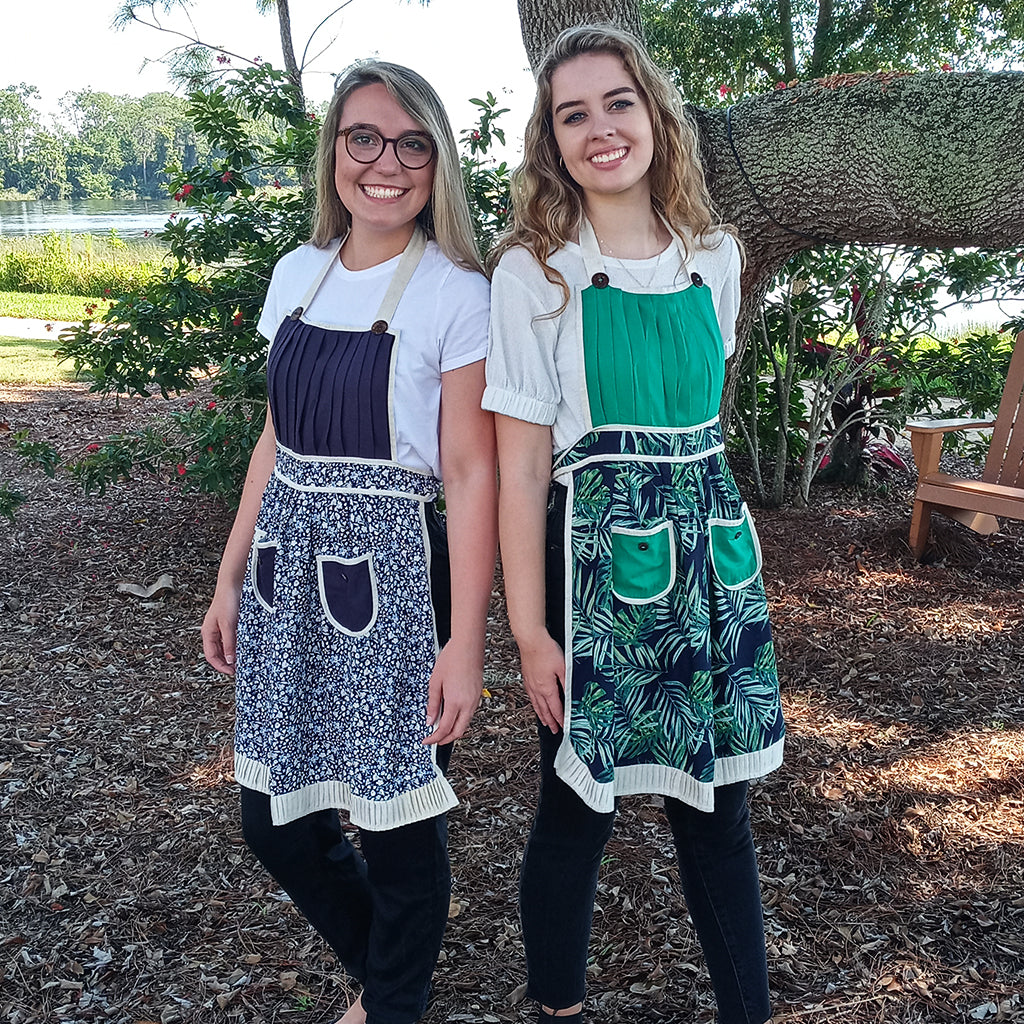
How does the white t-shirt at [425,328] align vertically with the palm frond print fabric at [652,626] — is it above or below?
above

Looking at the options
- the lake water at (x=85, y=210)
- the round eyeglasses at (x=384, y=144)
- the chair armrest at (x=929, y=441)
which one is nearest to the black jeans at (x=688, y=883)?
the round eyeglasses at (x=384, y=144)

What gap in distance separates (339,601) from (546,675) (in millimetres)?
351

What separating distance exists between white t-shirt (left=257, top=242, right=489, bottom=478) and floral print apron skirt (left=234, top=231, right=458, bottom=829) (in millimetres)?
19

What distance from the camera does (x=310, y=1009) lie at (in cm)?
209

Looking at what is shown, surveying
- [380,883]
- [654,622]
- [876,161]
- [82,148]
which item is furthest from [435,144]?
[82,148]

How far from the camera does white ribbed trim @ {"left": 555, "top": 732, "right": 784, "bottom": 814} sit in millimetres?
1574

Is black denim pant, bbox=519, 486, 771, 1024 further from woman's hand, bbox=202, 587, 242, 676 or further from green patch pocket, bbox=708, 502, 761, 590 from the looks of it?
woman's hand, bbox=202, 587, 242, 676

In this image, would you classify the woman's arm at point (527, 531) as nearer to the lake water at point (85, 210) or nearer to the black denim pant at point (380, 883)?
the black denim pant at point (380, 883)

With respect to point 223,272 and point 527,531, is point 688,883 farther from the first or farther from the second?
point 223,272

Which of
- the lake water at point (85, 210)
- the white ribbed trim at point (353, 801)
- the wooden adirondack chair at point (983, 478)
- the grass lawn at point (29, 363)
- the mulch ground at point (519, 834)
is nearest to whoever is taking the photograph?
the white ribbed trim at point (353, 801)

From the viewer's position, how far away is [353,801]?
1.65 meters

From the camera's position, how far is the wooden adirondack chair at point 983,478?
14.1ft

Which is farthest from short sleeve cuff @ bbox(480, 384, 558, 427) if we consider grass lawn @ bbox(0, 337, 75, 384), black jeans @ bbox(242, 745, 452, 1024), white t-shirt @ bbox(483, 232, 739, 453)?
grass lawn @ bbox(0, 337, 75, 384)

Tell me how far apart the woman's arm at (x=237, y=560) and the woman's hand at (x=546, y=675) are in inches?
22.1
